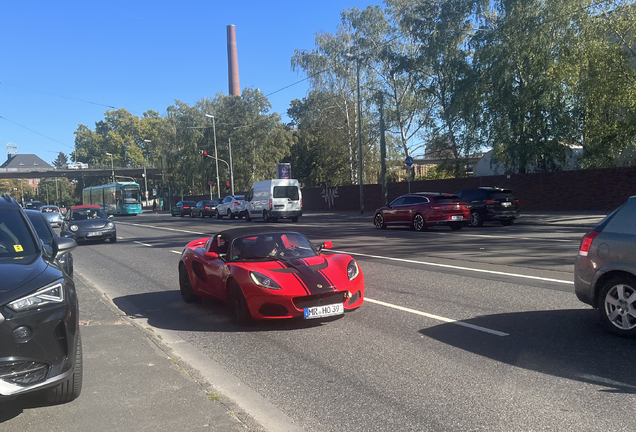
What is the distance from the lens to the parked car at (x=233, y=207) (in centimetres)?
3874

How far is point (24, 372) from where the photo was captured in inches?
149

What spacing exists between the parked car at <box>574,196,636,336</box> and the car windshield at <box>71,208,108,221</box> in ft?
63.5

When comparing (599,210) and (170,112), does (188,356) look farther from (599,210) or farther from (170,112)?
(170,112)

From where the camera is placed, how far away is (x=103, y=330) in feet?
22.3

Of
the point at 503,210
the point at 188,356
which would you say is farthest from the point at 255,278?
the point at 503,210

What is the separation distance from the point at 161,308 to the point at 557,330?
556 cm

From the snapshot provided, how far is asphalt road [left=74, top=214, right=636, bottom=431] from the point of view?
13.4ft

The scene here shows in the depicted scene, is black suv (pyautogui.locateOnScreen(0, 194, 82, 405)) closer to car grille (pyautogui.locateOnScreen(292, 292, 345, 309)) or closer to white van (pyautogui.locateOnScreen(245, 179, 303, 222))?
car grille (pyautogui.locateOnScreen(292, 292, 345, 309))

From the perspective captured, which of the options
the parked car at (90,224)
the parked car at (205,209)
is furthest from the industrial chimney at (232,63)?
the parked car at (90,224)

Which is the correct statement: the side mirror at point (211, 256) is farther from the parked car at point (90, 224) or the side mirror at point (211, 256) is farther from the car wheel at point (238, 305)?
the parked car at point (90, 224)

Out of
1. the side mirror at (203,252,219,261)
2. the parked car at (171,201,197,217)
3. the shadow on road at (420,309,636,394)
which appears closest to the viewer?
the shadow on road at (420,309,636,394)

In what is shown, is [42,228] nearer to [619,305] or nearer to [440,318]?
[440,318]

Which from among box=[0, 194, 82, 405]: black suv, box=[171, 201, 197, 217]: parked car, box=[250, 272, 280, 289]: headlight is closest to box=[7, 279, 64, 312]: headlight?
box=[0, 194, 82, 405]: black suv

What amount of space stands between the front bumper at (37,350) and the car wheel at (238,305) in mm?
2856
